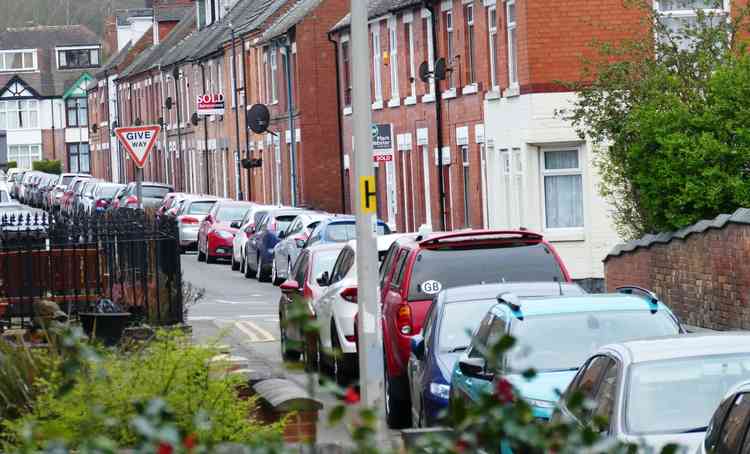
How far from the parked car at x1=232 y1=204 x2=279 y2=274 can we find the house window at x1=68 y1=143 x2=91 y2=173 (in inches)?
3279

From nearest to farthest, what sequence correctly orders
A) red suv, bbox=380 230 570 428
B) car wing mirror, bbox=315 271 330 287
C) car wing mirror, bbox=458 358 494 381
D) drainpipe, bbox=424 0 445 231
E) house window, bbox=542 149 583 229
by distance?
car wing mirror, bbox=458 358 494 381 < red suv, bbox=380 230 570 428 < car wing mirror, bbox=315 271 330 287 < house window, bbox=542 149 583 229 < drainpipe, bbox=424 0 445 231

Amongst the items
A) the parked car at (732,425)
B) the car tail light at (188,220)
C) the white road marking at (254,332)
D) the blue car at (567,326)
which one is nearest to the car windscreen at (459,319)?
the blue car at (567,326)

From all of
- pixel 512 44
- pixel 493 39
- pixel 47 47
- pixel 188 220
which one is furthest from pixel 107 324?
pixel 47 47

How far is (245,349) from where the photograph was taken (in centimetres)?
1894

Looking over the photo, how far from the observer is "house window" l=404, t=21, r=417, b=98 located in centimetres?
4056

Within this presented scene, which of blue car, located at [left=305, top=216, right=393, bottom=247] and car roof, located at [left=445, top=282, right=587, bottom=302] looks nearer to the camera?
car roof, located at [left=445, top=282, right=587, bottom=302]

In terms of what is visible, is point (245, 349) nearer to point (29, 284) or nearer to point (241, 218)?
point (29, 284)

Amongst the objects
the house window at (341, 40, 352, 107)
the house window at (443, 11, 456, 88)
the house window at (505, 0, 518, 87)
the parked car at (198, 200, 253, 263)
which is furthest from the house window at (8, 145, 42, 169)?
the house window at (505, 0, 518, 87)

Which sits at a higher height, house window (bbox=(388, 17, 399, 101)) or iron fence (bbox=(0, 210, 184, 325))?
house window (bbox=(388, 17, 399, 101))

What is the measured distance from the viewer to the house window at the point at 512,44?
3250 centimetres

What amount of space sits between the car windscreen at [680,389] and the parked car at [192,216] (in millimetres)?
38665

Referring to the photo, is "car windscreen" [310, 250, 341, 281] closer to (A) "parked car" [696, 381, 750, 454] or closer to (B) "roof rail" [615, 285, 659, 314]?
(B) "roof rail" [615, 285, 659, 314]

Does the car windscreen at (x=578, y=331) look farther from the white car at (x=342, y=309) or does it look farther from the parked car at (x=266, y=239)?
the parked car at (x=266, y=239)

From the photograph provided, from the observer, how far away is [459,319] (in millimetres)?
13641
